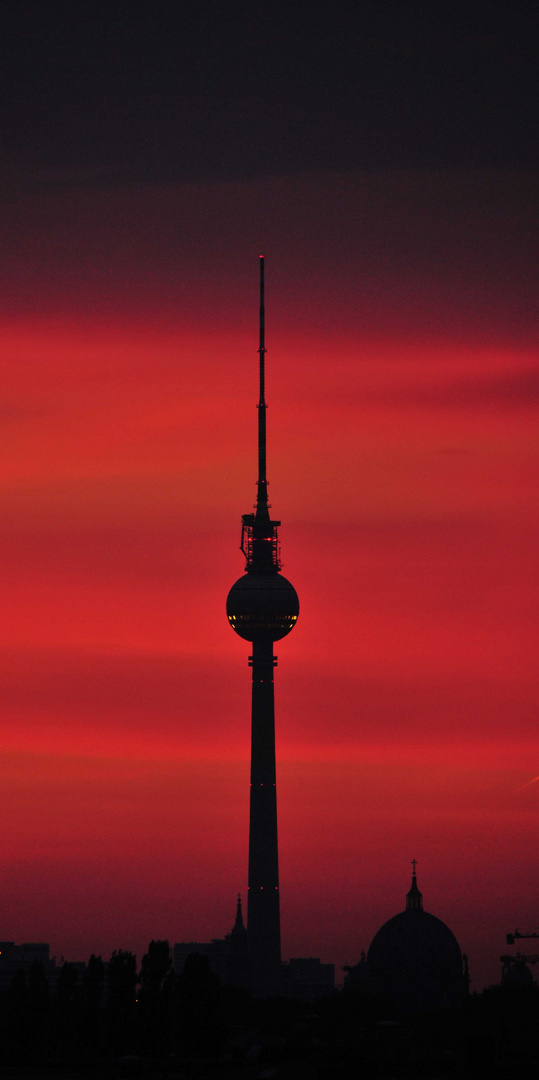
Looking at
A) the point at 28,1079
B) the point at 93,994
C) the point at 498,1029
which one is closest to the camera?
the point at 28,1079

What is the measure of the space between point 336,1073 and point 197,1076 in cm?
1308

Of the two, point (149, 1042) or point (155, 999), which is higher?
point (155, 999)

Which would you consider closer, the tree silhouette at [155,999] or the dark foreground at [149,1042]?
the dark foreground at [149,1042]

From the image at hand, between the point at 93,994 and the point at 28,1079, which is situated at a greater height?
the point at 93,994

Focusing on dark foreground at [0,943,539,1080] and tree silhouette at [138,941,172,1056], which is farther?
tree silhouette at [138,941,172,1056]

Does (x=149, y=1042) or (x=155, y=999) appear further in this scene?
(x=155, y=999)

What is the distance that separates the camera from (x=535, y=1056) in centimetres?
18375

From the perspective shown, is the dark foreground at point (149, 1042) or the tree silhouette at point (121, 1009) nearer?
the dark foreground at point (149, 1042)

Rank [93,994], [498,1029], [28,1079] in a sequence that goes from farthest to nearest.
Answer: [498,1029] → [93,994] → [28,1079]

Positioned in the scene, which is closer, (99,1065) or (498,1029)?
(99,1065)

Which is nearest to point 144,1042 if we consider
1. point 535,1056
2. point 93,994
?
point 93,994

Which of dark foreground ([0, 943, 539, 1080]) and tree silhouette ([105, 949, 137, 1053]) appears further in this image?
tree silhouette ([105, 949, 137, 1053])

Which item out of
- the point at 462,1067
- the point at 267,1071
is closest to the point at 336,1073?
the point at 267,1071

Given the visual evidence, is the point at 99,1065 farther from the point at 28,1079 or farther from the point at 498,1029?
the point at 498,1029
